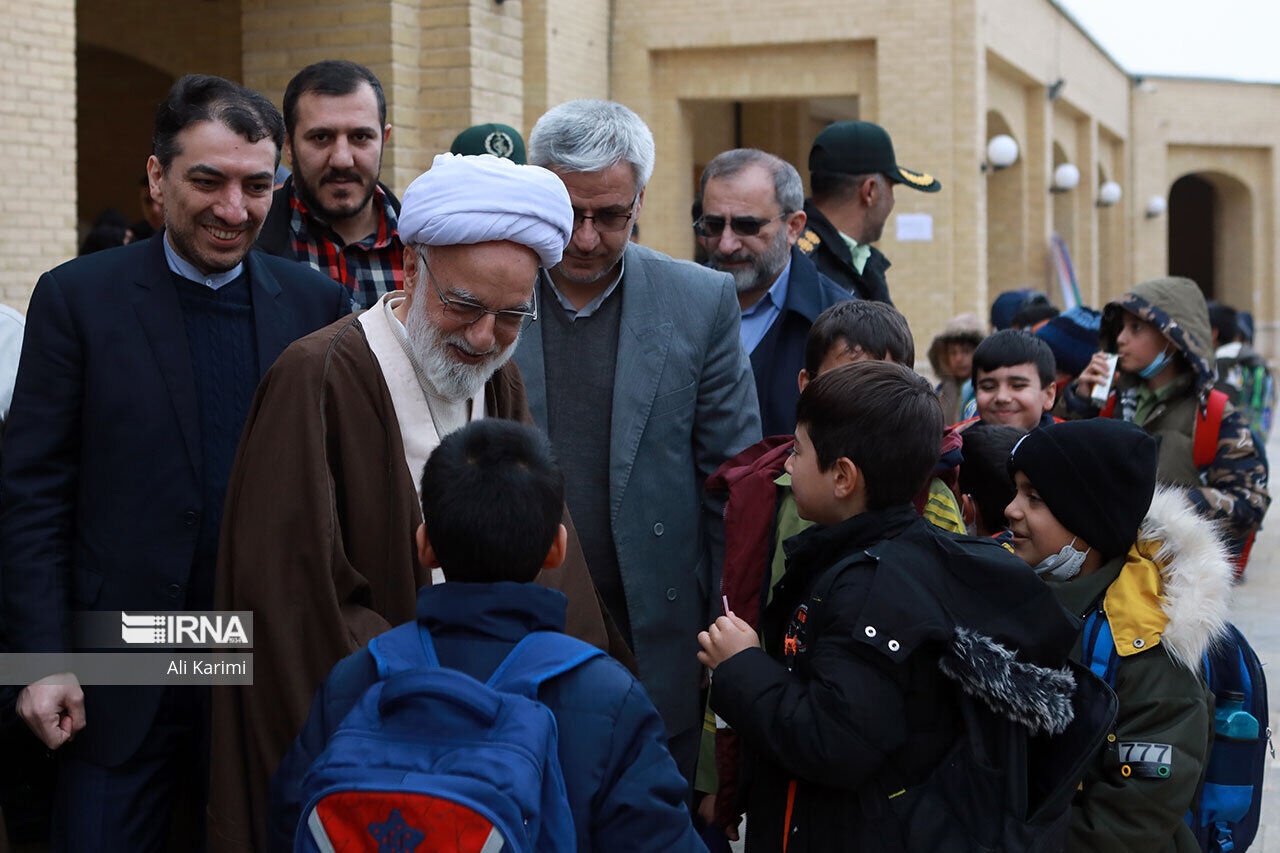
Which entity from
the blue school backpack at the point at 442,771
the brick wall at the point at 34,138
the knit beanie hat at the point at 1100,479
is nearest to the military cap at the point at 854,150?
the knit beanie hat at the point at 1100,479

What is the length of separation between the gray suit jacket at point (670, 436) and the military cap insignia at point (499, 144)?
2.14 metres

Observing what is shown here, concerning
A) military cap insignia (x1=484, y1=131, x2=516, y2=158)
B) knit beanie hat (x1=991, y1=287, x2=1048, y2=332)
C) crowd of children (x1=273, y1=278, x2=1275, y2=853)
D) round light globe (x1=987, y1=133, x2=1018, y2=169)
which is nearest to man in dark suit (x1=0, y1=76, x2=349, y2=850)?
crowd of children (x1=273, y1=278, x2=1275, y2=853)

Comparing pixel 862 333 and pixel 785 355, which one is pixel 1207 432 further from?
pixel 862 333

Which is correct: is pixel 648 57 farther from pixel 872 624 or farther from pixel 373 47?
pixel 872 624

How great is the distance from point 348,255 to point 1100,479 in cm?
233

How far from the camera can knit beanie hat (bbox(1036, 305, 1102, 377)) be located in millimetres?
6641

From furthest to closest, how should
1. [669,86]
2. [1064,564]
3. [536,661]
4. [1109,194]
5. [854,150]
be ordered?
[1109,194]
[669,86]
[854,150]
[1064,564]
[536,661]

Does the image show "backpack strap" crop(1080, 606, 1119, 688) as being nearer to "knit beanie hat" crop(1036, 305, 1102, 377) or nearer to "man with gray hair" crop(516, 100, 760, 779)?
"man with gray hair" crop(516, 100, 760, 779)

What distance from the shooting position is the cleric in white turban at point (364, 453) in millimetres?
2316

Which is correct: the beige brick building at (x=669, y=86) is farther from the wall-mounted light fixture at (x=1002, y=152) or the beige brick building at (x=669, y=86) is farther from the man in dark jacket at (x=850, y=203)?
the man in dark jacket at (x=850, y=203)

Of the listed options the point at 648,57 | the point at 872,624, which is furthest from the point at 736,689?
the point at 648,57

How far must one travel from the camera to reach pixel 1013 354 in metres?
4.44

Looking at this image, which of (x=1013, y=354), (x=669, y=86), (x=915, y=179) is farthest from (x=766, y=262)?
(x=669, y=86)

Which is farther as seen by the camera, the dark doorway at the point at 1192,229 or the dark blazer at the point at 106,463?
the dark doorway at the point at 1192,229
